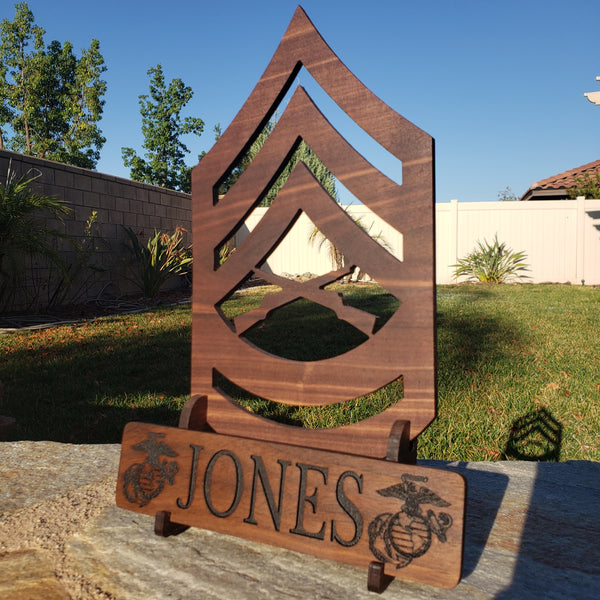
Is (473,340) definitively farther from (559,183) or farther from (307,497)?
(559,183)

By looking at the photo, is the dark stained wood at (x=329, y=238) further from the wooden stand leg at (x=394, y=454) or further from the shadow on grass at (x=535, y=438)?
the shadow on grass at (x=535, y=438)

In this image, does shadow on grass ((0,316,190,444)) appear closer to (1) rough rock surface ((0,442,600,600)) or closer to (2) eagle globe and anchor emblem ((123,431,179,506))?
(1) rough rock surface ((0,442,600,600))

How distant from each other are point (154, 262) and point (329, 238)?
6.80m

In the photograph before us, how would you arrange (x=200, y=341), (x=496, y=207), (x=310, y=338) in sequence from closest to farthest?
(x=200, y=341)
(x=310, y=338)
(x=496, y=207)

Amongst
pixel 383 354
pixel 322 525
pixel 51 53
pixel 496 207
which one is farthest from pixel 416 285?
pixel 51 53

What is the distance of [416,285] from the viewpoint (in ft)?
3.83

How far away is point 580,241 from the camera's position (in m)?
10.3

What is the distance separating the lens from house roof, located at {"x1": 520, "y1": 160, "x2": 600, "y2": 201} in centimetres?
1327

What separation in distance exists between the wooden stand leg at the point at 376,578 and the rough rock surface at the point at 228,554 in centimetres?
2

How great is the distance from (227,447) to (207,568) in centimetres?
24

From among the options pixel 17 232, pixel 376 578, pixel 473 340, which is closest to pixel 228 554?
pixel 376 578

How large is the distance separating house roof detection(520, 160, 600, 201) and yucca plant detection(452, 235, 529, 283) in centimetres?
398

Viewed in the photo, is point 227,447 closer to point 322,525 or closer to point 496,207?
point 322,525

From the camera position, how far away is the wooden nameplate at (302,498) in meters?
0.99
